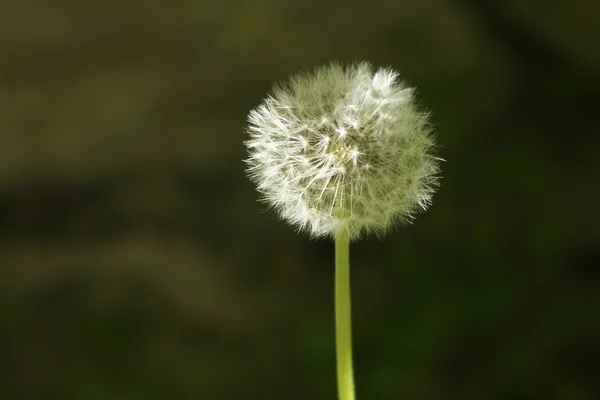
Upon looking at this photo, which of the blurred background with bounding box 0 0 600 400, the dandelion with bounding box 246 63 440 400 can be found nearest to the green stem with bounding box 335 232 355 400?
the dandelion with bounding box 246 63 440 400

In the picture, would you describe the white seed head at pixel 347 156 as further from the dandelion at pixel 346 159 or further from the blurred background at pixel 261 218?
the blurred background at pixel 261 218

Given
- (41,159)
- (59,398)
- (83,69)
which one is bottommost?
(59,398)

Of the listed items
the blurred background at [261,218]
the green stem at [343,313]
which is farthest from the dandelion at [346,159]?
the blurred background at [261,218]

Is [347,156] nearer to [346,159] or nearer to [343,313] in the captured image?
[346,159]

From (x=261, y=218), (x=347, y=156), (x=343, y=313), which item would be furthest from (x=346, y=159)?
(x=261, y=218)

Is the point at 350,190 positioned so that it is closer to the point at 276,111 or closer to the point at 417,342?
the point at 276,111

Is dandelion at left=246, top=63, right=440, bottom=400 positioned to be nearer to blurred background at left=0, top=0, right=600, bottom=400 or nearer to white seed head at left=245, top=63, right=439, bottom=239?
white seed head at left=245, top=63, right=439, bottom=239

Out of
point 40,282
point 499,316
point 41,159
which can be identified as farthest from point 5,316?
point 499,316
